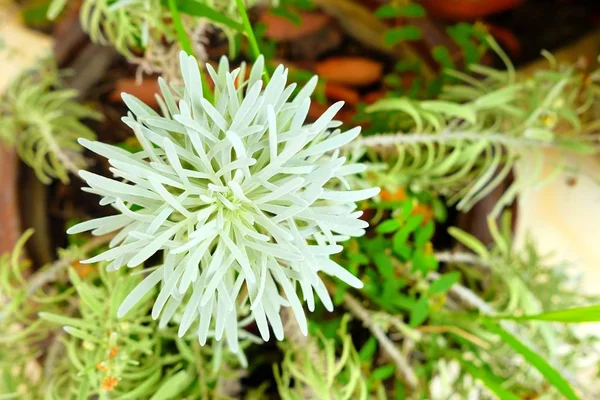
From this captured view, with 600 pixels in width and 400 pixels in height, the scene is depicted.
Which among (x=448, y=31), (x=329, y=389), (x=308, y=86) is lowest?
(x=329, y=389)

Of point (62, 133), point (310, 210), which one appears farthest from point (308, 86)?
point (62, 133)

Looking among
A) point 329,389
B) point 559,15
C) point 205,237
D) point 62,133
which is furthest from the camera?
point 559,15

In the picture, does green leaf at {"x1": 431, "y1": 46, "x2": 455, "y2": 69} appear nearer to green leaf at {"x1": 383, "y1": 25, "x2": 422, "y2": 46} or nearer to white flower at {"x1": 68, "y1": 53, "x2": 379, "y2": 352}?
green leaf at {"x1": 383, "y1": 25, "x2": 422, "y2": 46}

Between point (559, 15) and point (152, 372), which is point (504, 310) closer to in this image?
point (152, 372)

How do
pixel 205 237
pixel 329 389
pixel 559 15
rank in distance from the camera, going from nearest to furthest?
pixel 205 237 < pixel 329 389 < pixel 559 15

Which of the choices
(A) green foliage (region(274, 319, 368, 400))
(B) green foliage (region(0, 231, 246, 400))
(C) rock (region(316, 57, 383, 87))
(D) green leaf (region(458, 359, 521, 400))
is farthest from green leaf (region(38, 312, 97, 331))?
(C) rock (region(316, 57, 383, 87))

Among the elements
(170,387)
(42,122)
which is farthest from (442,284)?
(42,122)

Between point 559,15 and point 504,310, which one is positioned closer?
point 504,310
